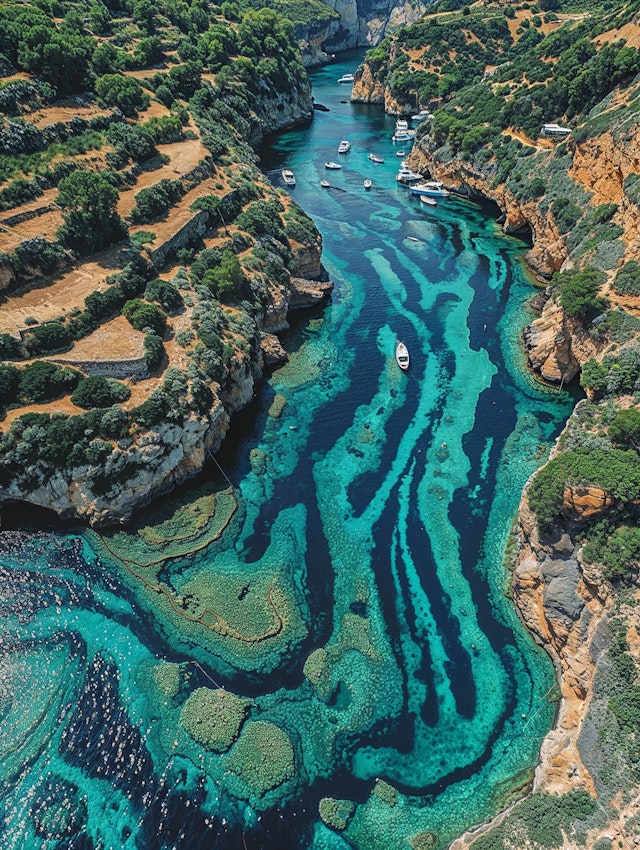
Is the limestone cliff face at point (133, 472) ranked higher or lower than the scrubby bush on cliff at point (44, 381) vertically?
lower

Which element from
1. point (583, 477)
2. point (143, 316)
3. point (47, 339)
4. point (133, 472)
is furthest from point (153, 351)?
point (583, 477)

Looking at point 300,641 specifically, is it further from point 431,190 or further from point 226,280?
point 431,190

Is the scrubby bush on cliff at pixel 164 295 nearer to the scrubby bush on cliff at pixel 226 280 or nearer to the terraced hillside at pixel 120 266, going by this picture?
the terraced hillside at pixel 120 266

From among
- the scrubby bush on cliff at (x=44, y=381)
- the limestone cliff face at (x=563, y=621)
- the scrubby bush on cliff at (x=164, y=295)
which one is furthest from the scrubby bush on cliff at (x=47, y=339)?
the limestone cliff face at (x=563, y=621)

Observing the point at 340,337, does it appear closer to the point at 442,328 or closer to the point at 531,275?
the point at 442,328

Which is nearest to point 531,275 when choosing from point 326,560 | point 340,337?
point 340,337

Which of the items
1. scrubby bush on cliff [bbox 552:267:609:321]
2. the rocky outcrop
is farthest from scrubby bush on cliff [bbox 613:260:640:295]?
the rocky outcrop

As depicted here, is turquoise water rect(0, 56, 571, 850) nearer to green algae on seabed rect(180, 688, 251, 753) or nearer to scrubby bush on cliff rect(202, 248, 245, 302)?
green algae on seabed rect(180, 688, 251, 753)
